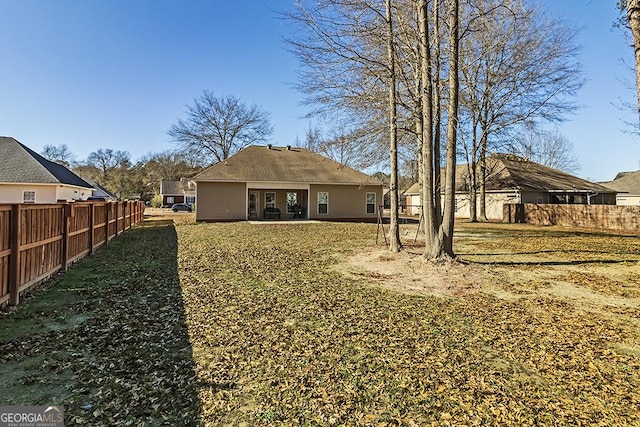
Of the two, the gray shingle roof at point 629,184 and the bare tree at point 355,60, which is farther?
the gray shingle roof at point 629,184

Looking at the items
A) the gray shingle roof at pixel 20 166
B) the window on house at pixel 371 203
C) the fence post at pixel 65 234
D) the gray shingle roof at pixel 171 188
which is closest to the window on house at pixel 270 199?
the window on house at pixel 371 203

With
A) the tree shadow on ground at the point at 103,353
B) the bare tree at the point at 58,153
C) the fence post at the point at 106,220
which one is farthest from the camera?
the bare tree at the point at 58,153

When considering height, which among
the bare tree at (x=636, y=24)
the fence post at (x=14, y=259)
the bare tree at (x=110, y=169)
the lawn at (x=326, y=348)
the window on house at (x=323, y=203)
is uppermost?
the bare tree at (x=110, y=169)

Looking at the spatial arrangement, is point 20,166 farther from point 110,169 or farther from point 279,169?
point 110,169

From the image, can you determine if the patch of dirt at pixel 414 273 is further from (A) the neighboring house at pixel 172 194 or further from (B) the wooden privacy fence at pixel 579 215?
(A) the neighboring house at pixel 172 194

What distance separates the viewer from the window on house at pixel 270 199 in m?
22.5

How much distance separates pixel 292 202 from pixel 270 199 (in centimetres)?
153

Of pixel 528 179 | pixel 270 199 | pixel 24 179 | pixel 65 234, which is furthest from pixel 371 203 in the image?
pixel 24 179

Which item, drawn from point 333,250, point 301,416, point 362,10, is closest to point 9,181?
point 333,250

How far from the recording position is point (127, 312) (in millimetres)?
4547

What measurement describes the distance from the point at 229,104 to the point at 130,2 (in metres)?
25.9

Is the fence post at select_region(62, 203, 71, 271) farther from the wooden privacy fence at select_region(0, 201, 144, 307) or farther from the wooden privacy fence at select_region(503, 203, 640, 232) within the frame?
the wooden privacy fence at select_region(503, 203, 640, 232)

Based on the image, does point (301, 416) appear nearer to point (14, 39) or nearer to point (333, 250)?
point (333, 250)

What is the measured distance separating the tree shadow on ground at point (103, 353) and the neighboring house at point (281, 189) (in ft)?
47.8
